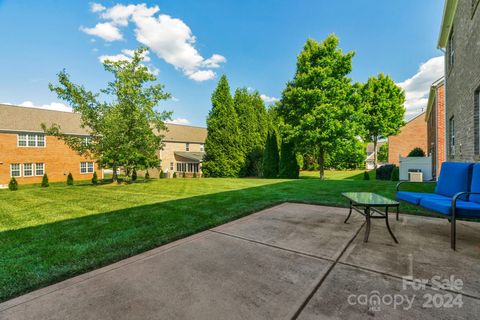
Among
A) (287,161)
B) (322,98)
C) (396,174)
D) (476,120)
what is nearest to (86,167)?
(287,161)

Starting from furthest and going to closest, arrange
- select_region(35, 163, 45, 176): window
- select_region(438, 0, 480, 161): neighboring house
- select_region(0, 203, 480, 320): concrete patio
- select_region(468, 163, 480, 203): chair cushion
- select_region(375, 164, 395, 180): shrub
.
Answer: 1. select_region(35, 163, 45, 176): window
2. select_region(375, 164, 395, 180): shrub
3. select_region(438, 0, 480, 161): neighboring house
4. select_region(468, 163, 480, 203): chair cushion
5. select_region(0, 203, 480, 320): concrete patio

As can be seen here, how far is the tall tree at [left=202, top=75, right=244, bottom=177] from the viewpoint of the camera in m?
24.1

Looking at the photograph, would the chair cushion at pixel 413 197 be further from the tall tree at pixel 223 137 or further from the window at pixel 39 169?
the window at pixel 39 169

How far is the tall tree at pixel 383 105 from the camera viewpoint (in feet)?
90.2

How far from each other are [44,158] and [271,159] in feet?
82.9

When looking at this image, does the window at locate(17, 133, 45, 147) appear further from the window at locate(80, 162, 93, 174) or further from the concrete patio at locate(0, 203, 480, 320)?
the concrete patio at locate(0, 203, 480, 320)

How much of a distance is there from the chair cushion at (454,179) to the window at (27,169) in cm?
3260

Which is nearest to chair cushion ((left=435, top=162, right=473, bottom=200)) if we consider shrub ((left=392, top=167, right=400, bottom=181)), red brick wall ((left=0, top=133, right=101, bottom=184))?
shrub ((left=392, top=167, right=400, bottom=181))

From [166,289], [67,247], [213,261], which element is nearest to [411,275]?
[213,261]

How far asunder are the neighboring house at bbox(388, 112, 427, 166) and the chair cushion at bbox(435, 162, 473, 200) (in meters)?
25.6

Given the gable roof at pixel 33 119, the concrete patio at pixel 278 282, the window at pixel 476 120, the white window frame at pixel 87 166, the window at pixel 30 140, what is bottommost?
the concrete patio at pixel 278 282

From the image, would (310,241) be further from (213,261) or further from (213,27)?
(213,27)

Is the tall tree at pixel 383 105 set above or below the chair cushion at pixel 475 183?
above

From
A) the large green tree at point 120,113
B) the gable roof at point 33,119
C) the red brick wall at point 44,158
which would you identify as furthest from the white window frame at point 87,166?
the large green tree at point 120,113
